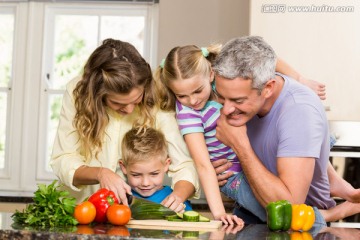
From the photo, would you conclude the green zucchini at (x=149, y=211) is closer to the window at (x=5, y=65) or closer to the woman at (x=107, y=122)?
the woman at (x=107, y=122)

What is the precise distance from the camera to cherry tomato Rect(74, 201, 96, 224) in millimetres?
2256

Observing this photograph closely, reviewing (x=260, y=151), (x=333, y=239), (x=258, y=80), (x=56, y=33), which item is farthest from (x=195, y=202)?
(x=333, y=239)

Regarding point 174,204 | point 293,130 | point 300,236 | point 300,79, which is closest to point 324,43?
point 300,79

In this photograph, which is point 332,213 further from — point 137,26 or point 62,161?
point 137,26

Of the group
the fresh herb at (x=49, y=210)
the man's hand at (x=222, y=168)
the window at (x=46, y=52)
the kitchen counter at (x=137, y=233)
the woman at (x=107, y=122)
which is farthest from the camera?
the window at (x=46, y=52)

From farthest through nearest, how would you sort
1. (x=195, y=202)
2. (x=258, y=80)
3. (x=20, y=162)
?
(x=20, y=162), (x=195, y=202), (x=258, y=80)

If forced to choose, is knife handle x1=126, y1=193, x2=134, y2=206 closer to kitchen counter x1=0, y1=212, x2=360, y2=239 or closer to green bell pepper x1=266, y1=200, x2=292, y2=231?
kitchen counter x1=0, y1=212, x2=360, y2=239

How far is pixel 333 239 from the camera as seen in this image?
2117 millimetres

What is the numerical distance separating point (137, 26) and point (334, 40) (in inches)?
65.2

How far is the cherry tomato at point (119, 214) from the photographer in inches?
89.0

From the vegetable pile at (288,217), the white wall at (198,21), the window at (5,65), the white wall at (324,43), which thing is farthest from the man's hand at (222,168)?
the window at (5,65)

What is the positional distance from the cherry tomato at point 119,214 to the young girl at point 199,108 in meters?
0.53

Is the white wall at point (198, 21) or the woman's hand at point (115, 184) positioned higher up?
the white wall at point (198, 21)

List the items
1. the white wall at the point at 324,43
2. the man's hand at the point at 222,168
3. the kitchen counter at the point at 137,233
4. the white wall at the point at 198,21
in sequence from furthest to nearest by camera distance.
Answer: the white wall at the point at 198,21 → the white wall at the point at 324,43 → the man's hand at the point at 222,168 → the kitchen counter at the point at 137,233
